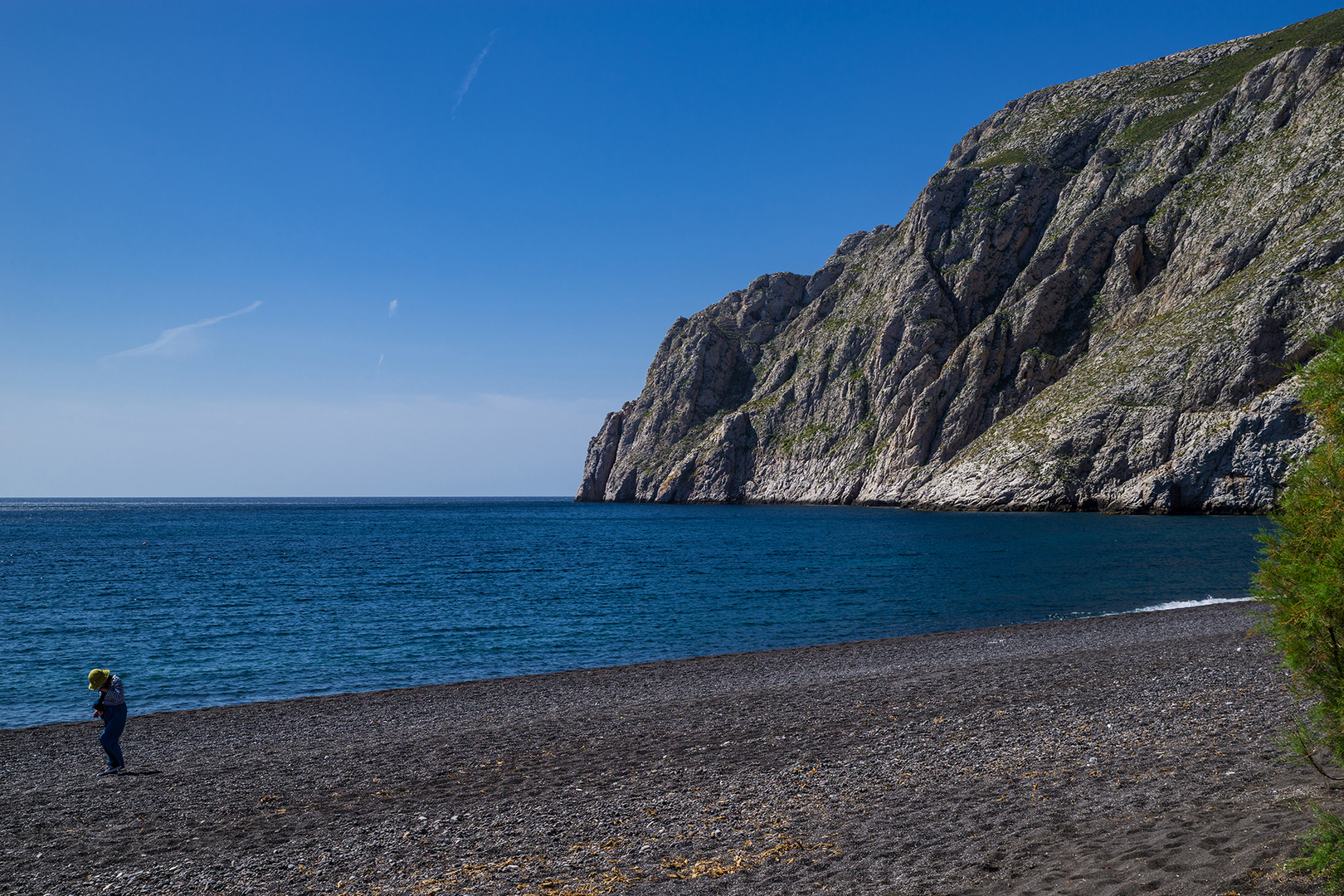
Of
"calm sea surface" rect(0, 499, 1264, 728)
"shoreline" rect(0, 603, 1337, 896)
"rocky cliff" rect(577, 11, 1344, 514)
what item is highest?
"rocky cliff" rect(577, 11, 1344, 514)

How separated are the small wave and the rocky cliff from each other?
144ft

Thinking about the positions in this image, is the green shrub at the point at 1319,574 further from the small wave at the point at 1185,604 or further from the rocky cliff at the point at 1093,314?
the rocky cliff at the point at 1093,314

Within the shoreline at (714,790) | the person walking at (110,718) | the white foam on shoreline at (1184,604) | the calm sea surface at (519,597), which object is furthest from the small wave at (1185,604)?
the person walking at (110,718)

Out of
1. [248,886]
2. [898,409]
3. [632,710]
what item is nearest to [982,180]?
[898,409]

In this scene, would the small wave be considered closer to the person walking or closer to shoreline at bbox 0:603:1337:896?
shoreline at bbox 0:603:1337:896

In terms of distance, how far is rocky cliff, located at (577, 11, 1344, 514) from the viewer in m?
94.9

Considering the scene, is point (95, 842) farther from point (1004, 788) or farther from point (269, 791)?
point (1004, 788)

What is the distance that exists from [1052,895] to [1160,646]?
20.9 m

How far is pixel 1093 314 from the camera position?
130125 mm

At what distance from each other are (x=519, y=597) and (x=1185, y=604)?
36991 millimetres

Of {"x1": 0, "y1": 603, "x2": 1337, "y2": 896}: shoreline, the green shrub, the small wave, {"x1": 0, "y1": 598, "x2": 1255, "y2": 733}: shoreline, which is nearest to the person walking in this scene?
{"x1": 0, "y1": 603, "x2": 1337, "y2": 896}: shoreline

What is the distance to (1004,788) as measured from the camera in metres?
11.9

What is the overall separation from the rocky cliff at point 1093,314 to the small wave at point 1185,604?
43896mm

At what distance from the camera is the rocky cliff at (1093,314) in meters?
94.9
